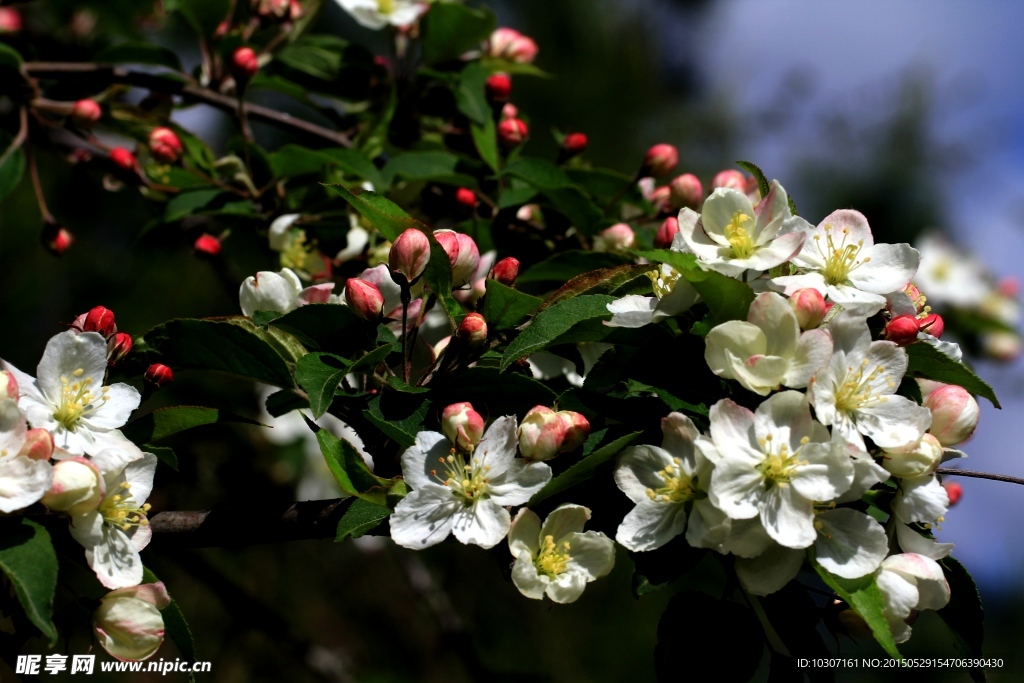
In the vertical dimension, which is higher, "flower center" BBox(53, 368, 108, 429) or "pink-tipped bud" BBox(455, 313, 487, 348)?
"pink-tipped bud" BBox(455, 313, 487, 348)

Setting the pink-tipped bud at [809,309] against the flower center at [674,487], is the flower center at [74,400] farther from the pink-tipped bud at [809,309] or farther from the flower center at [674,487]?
the pink-tipped bud at [809,309]

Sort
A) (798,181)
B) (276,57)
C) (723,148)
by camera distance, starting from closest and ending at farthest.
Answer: (276,57) < (723,148) < (798,181)

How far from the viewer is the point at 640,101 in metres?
9.46

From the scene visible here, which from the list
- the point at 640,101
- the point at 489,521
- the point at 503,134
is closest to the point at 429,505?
the point at 489,521

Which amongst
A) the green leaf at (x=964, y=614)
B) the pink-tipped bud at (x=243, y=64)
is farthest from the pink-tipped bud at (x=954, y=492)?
the pink-tipped bud at (x=243, y=64)

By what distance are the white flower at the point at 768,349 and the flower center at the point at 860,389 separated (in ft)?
0.11

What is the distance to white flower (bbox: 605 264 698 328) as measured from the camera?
881 mm

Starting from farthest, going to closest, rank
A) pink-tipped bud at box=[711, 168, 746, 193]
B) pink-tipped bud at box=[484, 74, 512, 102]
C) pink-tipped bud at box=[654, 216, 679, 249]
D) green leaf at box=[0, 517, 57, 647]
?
pink-tipped bud at box=[484, 74, 512, 102] → pink-tipped bud at box=[711, 168, 746, 193] → pink-tipped bud at box=[654, 216, 679, 249] → green leaf at box=[0, 517, 57, 647]

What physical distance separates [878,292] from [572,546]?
424 mm

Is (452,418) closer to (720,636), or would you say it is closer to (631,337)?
(631,337)

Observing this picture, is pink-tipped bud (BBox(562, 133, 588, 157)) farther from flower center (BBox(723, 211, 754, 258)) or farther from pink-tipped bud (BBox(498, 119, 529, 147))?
flower center (BBox(723, 211, 754, 258))

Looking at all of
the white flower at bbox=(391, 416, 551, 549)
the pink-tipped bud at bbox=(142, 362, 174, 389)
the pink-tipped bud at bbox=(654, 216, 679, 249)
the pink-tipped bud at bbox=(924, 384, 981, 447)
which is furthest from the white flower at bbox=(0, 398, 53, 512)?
the pink-tipped bud at bbox=(924, 384, 981, 447)

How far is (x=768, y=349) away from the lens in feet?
2.78

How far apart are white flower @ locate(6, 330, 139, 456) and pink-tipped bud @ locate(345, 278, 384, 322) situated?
0.27 m
